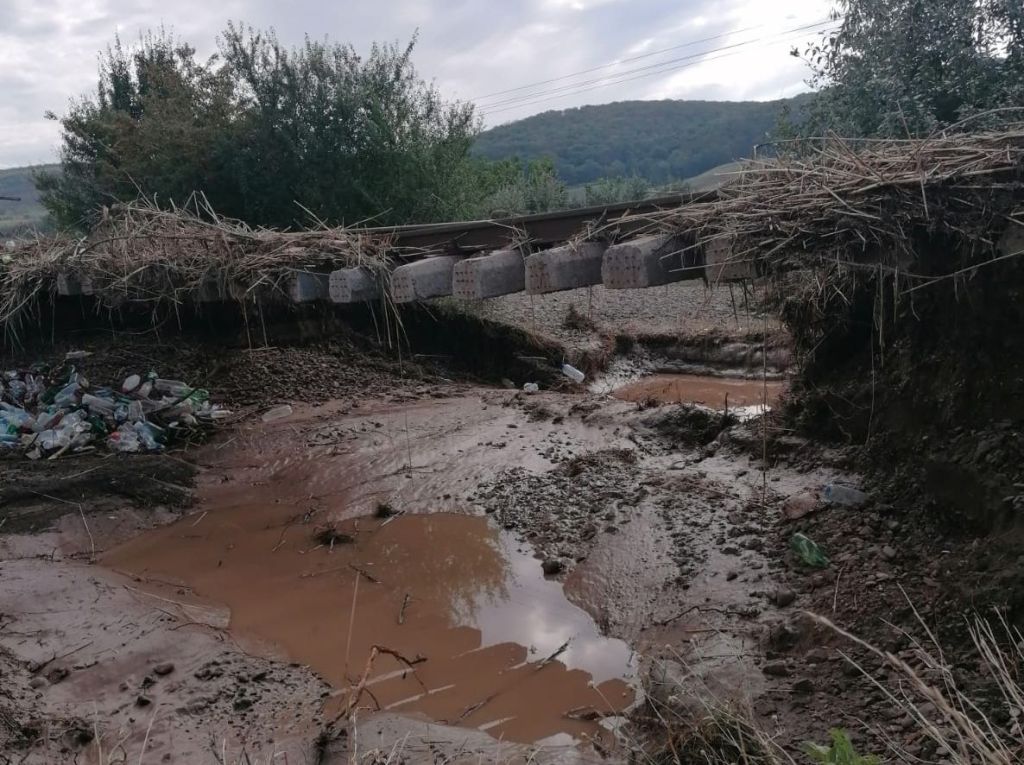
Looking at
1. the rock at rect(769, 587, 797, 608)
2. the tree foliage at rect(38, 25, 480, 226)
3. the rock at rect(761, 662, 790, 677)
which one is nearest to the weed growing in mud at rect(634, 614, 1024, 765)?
the rock at rect(761, 662, 790, 677)

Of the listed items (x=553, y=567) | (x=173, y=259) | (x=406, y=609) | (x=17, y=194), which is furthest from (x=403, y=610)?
(x=17, y=194)

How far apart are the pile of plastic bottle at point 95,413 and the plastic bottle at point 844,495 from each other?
21.4 ft

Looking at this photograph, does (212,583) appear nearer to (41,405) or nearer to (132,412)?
(132,412)

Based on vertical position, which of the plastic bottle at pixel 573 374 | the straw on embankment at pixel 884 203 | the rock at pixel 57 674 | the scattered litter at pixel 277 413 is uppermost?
the straw on embankment at pixel 884 203

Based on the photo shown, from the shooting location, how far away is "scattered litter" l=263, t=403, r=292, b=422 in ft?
29.7

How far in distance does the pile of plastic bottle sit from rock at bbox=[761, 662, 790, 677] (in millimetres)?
6649

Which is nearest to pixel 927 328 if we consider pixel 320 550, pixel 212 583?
pixel 320 550

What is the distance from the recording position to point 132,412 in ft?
28.2

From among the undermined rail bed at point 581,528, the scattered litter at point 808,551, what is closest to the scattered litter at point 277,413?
the undermined rail bed at point 581,528

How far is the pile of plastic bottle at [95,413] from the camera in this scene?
323 inches

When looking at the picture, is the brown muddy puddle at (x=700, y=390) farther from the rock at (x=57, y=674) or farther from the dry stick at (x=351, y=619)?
the rock at (x=57, y=674)

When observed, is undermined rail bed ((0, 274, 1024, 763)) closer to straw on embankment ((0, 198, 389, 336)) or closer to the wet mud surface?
the wet mud surface

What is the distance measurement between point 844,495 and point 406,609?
2.98 m

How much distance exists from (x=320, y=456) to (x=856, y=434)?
505 centimetres
